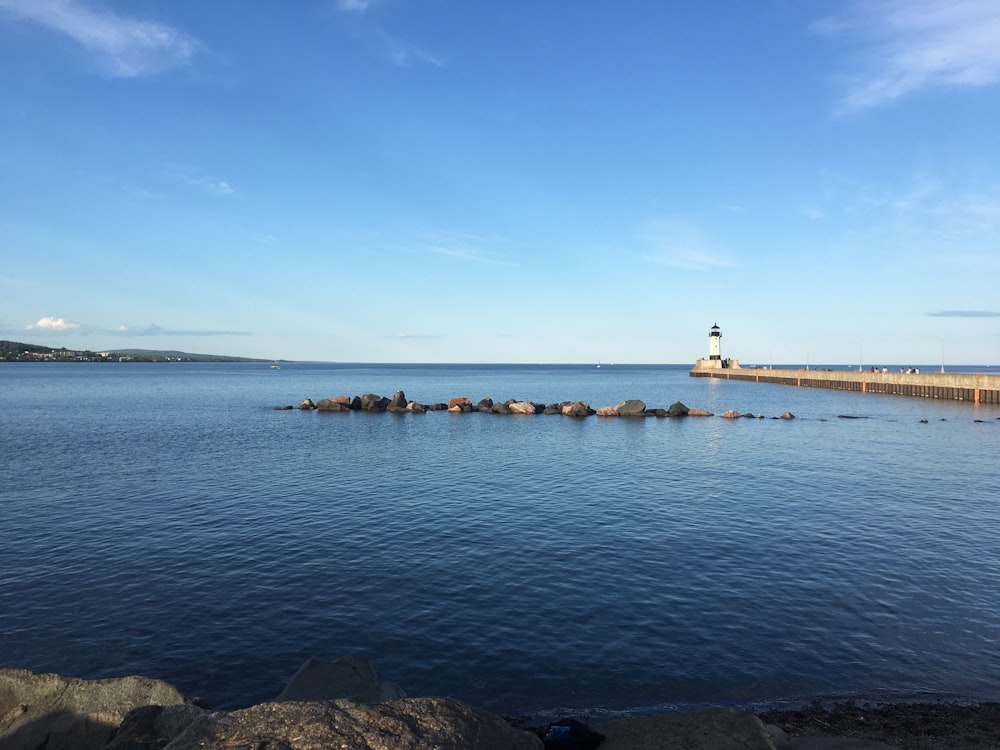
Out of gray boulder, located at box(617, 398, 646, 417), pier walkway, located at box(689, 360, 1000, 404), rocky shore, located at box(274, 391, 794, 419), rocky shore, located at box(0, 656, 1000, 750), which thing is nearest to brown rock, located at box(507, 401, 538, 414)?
rocky shore, located at box(274, 391, 794, 419)

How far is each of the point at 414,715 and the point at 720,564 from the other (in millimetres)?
15907

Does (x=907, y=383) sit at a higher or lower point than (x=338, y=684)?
higher

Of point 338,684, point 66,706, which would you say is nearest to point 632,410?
point 338,684

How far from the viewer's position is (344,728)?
6.47 metres

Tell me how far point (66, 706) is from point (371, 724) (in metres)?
6.63

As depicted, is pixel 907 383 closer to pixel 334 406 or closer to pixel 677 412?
pixel 677 412

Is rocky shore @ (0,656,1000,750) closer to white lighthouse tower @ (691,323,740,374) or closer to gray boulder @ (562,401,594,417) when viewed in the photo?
gray boulder @ (562,401,594,417)

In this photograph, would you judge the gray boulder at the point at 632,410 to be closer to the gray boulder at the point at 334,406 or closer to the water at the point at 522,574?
the water at the point at 522,574

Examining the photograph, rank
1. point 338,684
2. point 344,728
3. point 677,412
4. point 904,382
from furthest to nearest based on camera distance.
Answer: point 904,382 → point 677,412 → point 338,684 → point 344,728

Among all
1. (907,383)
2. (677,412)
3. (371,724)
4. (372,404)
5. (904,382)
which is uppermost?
(904,382)

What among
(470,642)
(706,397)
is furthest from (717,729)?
(706,397)

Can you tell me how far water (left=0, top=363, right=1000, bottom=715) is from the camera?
13.4 meters

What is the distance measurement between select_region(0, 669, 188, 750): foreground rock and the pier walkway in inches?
3929

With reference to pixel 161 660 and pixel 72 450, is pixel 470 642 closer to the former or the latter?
pixel 161 660
